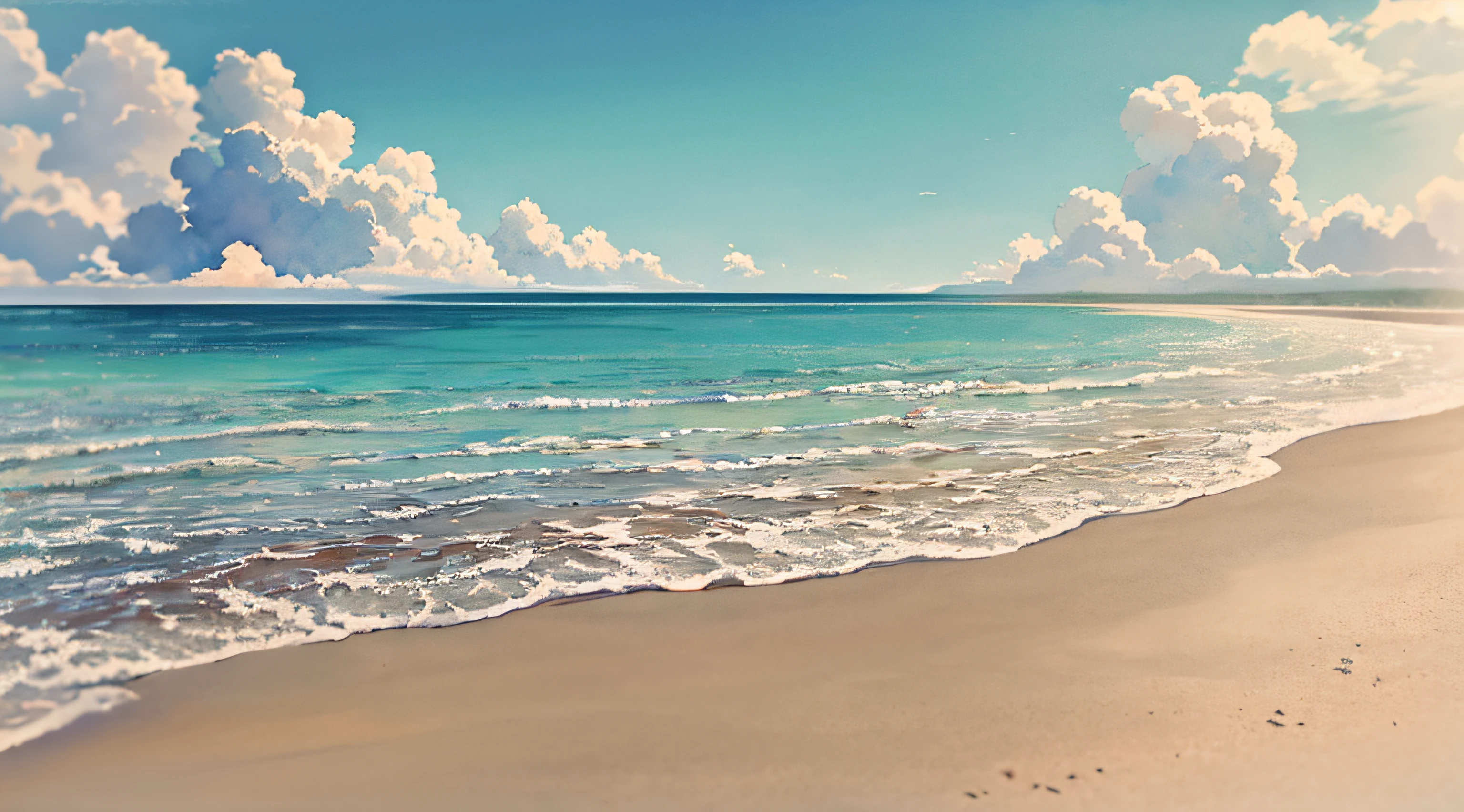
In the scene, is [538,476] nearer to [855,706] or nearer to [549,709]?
[549,709]

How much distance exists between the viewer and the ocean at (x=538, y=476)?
407 centimetres

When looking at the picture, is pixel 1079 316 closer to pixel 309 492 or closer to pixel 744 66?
pixel 744 66

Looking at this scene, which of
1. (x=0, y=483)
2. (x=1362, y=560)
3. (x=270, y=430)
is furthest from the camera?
(x=270, y=430)

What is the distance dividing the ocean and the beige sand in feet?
1.30

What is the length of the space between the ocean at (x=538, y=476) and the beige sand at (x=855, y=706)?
397 mm

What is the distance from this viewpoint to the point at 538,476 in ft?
23.5

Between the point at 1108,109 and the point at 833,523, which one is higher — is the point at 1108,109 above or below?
above

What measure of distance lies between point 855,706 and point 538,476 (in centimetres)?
483

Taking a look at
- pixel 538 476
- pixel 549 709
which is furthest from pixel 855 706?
pixel 538 476

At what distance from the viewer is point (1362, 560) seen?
4.61 m

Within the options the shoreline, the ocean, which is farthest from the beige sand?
the ocean

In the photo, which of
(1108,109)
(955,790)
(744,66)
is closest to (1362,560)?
(955,790)

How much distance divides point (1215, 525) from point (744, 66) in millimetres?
15578

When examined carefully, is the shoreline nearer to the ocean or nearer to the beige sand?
the beige sand
